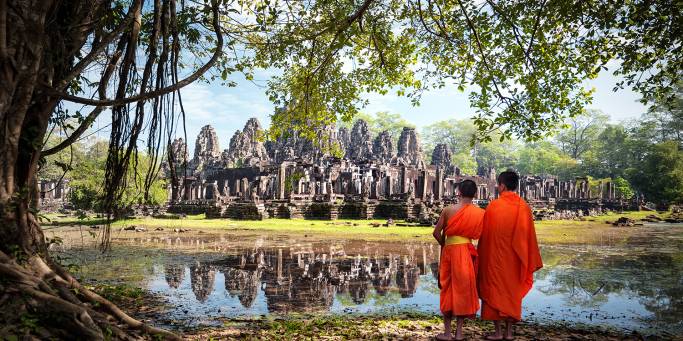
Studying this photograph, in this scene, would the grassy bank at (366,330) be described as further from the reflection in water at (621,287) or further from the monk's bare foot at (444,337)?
the reflection in water at (621,287)

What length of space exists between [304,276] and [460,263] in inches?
161

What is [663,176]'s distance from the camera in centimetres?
3509

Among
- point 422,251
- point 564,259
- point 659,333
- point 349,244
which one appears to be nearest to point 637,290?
point 659,333

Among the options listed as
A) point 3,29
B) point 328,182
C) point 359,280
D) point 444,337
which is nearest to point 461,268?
point 444,337

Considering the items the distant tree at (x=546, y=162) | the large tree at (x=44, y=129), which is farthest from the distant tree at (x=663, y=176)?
the large tree at (x=44, y=129)

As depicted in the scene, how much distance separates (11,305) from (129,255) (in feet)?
26.4

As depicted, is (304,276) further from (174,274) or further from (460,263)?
(460,263)

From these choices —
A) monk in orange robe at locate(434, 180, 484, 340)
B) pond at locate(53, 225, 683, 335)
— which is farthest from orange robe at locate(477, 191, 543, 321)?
pond at locate(53, 225, 683, 335)

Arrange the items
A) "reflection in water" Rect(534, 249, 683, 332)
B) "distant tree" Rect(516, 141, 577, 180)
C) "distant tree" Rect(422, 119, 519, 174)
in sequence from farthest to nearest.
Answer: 1. "distant tree" Rect(422, 119, 519, 174)
2. "distant tree" Rect(516, 141, 577, 180)
3. "reflection in water" Rect(534, 249, 683, 332)

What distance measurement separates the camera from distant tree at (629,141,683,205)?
114ft

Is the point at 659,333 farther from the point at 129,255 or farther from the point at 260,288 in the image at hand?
the point at 129,255

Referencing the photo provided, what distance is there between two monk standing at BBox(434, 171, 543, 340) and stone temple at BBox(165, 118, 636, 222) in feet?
9.13

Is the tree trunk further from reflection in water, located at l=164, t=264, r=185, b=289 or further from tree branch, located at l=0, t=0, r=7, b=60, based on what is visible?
reflection in water, located at l=164, t=264, r=185, b=289

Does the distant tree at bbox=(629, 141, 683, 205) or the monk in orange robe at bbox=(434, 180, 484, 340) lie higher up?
the distant tree at bbox=(629, 141, 683, 205)
